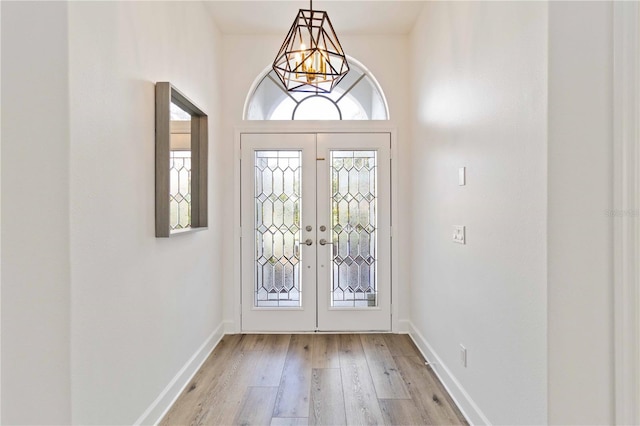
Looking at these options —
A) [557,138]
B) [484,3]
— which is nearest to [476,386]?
[557,138]

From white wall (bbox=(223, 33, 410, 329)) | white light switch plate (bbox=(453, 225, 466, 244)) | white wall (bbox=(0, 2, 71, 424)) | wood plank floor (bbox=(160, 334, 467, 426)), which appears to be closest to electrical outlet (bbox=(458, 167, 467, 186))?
white light switch plate (bbox=(453, 225, 466, 244))

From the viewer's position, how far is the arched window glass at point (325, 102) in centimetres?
355

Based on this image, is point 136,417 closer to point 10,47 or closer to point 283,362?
point 283,362

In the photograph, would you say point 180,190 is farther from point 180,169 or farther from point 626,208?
point 626,208

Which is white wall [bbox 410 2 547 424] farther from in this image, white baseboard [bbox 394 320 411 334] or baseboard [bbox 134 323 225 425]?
baseboard [bbox 134 323 225 425]

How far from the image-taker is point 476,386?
1.97 m

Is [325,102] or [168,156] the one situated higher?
[325,102]

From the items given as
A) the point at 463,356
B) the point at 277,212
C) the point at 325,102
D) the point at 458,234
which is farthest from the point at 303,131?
the point at 463,356

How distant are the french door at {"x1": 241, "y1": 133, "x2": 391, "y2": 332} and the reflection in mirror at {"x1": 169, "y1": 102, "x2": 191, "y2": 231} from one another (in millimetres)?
913

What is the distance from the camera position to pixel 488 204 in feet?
6.06

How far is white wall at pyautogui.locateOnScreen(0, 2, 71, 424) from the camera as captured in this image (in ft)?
4.23

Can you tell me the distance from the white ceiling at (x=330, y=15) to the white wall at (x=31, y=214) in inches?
79.1

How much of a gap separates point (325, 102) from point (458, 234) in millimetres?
2008

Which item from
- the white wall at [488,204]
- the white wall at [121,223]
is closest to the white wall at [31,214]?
the white wall at [121,223]
